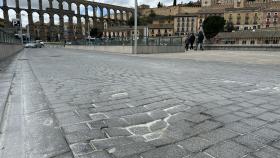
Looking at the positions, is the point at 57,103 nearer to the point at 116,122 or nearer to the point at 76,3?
the point at 116,122

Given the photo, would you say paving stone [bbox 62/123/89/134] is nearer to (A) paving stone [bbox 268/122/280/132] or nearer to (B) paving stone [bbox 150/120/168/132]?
(B) paving stone [bbox 150/120/168/132]

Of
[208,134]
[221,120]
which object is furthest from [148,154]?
[221,120]

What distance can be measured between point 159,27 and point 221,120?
136659mm

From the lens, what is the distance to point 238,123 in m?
3.29

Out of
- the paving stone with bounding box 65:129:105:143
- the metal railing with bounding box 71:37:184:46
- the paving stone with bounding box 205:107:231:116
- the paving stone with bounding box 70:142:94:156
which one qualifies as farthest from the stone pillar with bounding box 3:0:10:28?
the paving stone with bounding box 70:142:94:156

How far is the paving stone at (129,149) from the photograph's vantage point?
2.46 m

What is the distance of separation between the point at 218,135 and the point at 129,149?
1.10 metres

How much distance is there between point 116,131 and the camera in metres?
3.05

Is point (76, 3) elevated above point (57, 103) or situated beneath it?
elevated above

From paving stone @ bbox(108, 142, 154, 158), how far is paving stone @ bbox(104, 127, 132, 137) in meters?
0.30

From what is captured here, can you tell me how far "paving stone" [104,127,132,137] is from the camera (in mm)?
2960

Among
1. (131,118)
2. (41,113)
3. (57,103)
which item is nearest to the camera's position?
(131,118)

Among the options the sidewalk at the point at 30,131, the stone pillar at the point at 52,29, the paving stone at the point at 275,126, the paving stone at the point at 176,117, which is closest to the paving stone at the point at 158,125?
the paving stone at the point at 176,117

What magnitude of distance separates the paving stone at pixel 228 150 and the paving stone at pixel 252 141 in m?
0.10
